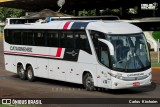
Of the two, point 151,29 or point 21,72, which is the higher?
point 21,72

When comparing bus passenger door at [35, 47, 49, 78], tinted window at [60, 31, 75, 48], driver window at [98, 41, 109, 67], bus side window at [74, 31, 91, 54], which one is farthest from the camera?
bus passenger door at [35, 47, 49, 78]

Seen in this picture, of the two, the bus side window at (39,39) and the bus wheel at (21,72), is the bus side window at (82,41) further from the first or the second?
A: the bus wheel at (21,72)

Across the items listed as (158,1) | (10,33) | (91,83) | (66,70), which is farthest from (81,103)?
(158,1)

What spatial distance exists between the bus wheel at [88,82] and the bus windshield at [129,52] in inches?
60.2

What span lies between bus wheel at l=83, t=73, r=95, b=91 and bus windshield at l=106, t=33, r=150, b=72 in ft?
5.01

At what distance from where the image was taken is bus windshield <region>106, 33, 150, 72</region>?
53.8 ft

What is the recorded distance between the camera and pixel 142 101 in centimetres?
1456

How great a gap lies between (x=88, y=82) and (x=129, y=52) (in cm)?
211

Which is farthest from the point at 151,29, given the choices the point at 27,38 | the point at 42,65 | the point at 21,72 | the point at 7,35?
the point at 42,65

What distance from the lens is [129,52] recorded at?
1669cm

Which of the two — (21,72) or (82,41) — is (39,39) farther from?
(82,41)

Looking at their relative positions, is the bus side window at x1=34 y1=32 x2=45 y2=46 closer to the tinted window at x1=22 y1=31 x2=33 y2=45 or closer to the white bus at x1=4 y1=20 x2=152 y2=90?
the white bus at x1=4 y1=20 x2=152 y2=90

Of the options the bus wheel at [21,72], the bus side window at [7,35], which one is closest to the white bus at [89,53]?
the bus wheel at [21,72]

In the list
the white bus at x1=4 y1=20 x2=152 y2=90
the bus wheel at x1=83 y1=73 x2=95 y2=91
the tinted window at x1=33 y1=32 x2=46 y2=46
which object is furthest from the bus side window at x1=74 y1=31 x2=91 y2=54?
the tinted window at x1=33 y1=32 x2=46 y2=46
